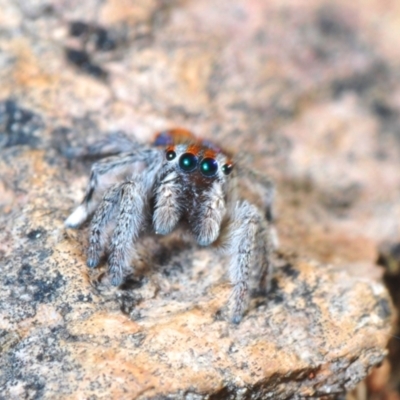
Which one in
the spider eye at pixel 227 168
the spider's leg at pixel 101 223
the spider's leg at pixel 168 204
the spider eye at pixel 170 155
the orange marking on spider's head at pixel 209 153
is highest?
the orange marking on spider's head at pixel 209 153

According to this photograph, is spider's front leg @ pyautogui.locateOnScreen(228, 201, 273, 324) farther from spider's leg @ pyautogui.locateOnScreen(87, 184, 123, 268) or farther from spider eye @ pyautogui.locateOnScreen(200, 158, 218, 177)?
spider's leg @ pyautogui.locateOnScreen(87, 184, 123, 268)

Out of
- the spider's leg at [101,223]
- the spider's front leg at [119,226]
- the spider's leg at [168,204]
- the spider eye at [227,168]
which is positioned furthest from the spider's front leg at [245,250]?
the spider's leg at [101,223]

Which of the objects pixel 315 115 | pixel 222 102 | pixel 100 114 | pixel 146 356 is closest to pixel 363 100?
pixel 315 115

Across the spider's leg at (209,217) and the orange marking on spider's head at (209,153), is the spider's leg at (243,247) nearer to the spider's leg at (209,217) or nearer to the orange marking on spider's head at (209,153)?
the spider's leg at (209,217)

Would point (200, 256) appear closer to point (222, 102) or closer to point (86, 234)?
point (86, 234)

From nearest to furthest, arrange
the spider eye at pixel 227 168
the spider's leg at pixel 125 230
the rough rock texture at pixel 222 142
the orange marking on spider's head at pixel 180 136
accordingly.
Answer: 1. the rough rock texture at pixel 222 142
2. the spider's leg at pixel 125 230
3. the spider eye at pixel 227 168
4. the orange marking on spider's head at pixel 180 136

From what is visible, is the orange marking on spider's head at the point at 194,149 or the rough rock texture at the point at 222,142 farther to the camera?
the orange marking on spider's head at the point at 194,149

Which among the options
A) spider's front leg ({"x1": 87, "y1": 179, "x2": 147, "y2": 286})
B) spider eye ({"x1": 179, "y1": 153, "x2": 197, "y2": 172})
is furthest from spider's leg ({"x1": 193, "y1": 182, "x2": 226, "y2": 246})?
spider's front leg ({"x1": 87, "y1": 179, "x2": 147, "y2": 286})

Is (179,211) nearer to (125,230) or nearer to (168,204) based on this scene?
(168,204)
